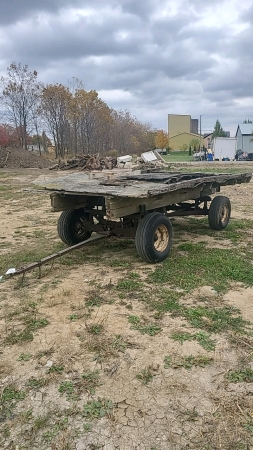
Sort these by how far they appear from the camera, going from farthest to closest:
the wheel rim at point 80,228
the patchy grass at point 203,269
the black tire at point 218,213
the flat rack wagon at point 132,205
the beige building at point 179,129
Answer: the beige building at point 179,129, the black tire at point 218,213, the wheel rim at point 80,228, the flat rack wagon at point 132,205, the patchy grass at point 203,269

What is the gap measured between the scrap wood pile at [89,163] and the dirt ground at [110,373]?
22.5 m

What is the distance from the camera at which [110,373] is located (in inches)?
119

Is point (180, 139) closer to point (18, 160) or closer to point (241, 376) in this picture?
point (18, 160)

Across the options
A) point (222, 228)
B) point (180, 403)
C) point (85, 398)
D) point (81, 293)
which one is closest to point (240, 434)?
point (180, 403)

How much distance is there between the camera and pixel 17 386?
2.91m

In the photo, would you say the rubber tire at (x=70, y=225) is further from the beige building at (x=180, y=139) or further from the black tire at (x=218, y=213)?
the beige building at (x=180, y=139)

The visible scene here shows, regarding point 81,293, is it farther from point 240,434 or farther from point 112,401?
point 240,434

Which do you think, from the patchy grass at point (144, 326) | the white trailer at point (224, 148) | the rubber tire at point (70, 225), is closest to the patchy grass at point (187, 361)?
the patchy grass at point (144, 326)

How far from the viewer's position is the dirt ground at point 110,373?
2.43m

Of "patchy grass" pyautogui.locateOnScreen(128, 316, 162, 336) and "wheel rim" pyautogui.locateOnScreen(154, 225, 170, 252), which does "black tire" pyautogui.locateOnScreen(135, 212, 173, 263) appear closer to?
"wheel rim" pyautogui.locateOnScreen(154, 225, 170, 252)

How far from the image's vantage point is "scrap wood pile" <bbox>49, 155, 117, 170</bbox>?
2741 cm

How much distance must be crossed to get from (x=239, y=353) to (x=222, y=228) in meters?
4.71

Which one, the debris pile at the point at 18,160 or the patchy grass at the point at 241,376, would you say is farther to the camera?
the debris pile at the point at 18,160

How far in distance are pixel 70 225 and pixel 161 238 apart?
1711 millimetres
